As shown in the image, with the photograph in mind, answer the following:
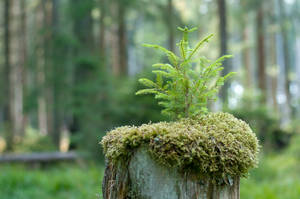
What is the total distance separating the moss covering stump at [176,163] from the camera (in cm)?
166

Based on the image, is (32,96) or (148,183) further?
(32,96)

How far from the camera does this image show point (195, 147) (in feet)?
5.55

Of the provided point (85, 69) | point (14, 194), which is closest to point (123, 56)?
point (85, 69)

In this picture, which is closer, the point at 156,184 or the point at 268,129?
the point at 156,184

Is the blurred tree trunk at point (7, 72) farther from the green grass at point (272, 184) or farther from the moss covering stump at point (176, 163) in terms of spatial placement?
the moss covering stump at point (176, 163)

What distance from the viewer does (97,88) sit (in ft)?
37.9

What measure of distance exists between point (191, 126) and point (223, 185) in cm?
38

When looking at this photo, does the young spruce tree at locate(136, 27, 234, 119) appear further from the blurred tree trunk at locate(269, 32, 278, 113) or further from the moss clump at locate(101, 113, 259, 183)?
the blurred tree trunk at locate(269, 32, 278, 113)

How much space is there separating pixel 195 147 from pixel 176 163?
141mm

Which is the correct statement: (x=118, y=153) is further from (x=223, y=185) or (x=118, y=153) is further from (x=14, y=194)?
(x=14, y=194)

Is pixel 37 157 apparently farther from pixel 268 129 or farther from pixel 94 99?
pixel 268 129

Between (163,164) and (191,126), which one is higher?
(191,126)

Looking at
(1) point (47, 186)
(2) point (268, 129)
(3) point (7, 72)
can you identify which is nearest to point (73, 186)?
(1) point (47, 186)

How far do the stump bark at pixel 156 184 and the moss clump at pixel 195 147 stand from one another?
0.04 meters
